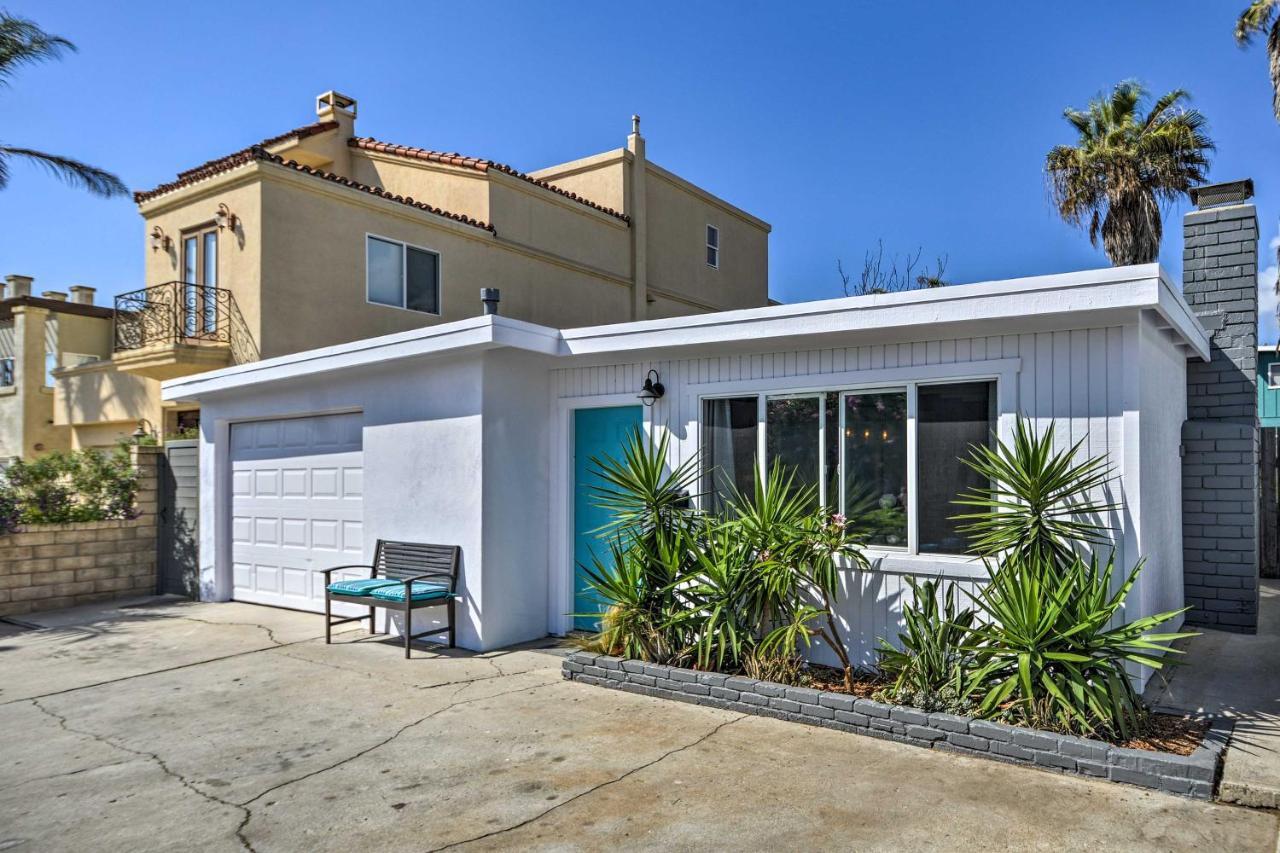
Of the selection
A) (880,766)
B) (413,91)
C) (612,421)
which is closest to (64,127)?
(413,91)

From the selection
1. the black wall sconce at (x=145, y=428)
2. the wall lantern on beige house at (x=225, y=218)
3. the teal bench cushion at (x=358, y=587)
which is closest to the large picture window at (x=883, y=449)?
the teal bench cushion at (x=358, y=587)

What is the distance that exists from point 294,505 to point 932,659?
7.95 meters

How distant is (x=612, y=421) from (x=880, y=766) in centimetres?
438

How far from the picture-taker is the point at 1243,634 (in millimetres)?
8328

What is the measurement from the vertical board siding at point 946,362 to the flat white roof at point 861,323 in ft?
0.49

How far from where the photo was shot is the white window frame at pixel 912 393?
6.35 m

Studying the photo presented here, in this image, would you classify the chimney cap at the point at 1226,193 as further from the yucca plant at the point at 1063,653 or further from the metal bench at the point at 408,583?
the metal bench at the point at 408,583

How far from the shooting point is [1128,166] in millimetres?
18562

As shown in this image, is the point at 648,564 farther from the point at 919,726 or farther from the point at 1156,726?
the point at 1156,726

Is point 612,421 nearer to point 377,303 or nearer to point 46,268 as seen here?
point 377,303

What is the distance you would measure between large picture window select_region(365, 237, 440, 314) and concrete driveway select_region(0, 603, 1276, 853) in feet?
26.7

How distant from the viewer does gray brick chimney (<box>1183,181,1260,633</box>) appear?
8.59 m

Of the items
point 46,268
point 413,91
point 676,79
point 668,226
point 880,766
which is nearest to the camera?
point 880,766

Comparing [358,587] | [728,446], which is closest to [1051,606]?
[728,446]
